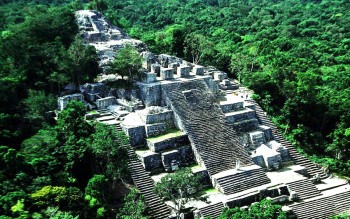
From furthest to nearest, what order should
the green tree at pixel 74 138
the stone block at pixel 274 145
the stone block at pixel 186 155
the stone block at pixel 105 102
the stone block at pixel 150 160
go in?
the stone block at pixel 105 102 < the stone block at pixel 274 145 < the stone block at pixel 186 155 < the stone block at pixel 150 160 < the green tree at pixel 74 138

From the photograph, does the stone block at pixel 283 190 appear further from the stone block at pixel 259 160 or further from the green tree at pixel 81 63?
the green tree at pixel 81 63

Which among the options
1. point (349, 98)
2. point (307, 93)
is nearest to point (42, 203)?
point (307, 93)

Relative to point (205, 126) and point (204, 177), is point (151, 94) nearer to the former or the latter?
point (205, 126)

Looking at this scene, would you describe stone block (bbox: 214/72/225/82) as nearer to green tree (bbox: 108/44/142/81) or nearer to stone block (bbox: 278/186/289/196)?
green tree (bbox: 108/44/142/81)

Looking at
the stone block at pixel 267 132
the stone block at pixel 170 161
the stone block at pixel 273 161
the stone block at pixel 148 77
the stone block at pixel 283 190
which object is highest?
the stone block at pixel 148 77

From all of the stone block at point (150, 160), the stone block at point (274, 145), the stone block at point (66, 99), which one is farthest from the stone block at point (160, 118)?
the stone block at point (274, 145)

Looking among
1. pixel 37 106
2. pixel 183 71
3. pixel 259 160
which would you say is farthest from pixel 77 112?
pixel 259 160
